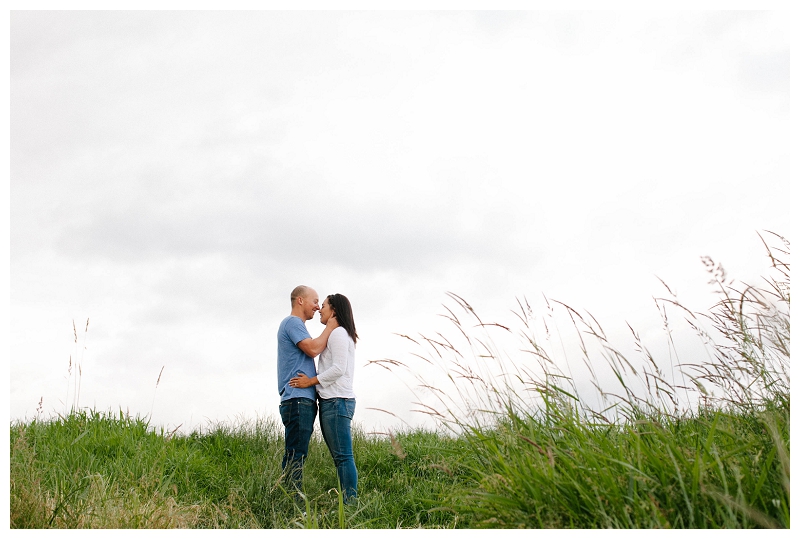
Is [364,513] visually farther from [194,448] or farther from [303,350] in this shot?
[194,448]

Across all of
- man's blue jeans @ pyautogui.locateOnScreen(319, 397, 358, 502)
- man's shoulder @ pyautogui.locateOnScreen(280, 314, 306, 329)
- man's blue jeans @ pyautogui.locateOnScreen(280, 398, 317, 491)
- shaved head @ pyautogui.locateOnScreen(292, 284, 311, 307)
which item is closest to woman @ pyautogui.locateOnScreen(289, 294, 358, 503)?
man's blue jeans @ pyautogui.locateOnScreen(319, 397, 358, 502)

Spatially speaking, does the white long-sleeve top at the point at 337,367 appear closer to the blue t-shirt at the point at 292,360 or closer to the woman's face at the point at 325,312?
the blue t-shirt at the point at 292,360

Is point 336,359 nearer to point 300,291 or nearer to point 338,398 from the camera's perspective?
point 338,398

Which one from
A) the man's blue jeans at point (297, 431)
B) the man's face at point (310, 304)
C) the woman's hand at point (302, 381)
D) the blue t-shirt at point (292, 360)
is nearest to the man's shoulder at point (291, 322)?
the blue t-shirt at point (292, 360)

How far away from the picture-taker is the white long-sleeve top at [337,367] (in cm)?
587

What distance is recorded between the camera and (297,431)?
5910 millimetres

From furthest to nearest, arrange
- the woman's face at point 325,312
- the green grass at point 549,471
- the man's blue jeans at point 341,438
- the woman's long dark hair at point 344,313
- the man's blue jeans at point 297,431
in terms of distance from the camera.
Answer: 1. the woman's face at point 325,312
2. the woman's long dark hair at point 344,313
3. the man's blue jeans at point 297,431
4. the man's blue jeans at point 341,438
5. the green grass at point 549,471

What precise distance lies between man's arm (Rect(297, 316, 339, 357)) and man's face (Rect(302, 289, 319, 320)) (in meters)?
0.36

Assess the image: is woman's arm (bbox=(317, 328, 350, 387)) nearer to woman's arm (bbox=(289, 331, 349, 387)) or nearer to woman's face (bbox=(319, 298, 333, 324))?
woman's arm (bbox=(289, 331, 349, 387))

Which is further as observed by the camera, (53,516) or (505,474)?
(53,516)

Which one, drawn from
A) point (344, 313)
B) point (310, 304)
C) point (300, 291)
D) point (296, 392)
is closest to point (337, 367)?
point (296, 392)

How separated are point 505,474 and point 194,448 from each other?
5.44 meters
